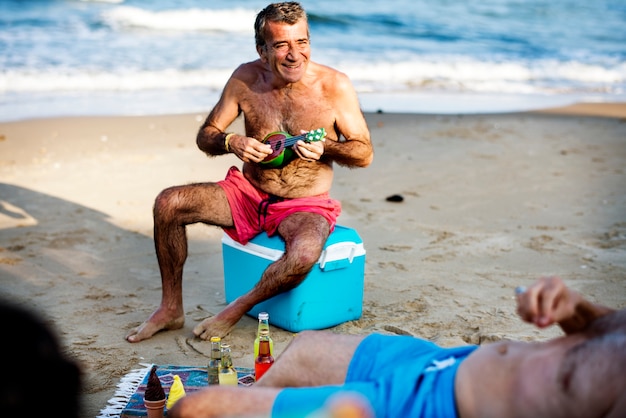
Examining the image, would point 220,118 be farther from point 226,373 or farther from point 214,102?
point 214,102

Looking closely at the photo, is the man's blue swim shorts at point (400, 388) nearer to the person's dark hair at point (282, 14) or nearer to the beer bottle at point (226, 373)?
the beer bottle at point (226, 373)

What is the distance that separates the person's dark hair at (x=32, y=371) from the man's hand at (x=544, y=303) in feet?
4.34

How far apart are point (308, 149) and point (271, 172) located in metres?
0.44

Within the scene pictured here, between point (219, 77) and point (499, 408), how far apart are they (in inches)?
441

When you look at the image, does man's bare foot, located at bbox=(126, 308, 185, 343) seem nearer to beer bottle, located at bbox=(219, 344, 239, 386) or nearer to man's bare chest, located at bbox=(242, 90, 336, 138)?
beer bottle, located at bbox=(219, 344, 239, 386)

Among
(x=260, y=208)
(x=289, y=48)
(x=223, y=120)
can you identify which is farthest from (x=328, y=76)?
(x=260, y=208)

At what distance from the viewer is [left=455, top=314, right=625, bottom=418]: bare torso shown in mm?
2324

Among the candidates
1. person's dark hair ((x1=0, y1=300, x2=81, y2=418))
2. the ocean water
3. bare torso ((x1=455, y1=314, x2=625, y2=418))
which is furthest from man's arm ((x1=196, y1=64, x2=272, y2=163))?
the ocean water

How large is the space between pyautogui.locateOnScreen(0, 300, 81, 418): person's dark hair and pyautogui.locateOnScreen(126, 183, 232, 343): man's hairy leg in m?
2.85

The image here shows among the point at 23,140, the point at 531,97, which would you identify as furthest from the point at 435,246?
the point at 531,97

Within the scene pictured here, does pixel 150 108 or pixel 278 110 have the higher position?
pixel 278 110

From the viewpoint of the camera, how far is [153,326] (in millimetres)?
4465

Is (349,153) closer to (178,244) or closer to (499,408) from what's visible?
(178,244)

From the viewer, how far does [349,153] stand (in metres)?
4.54
